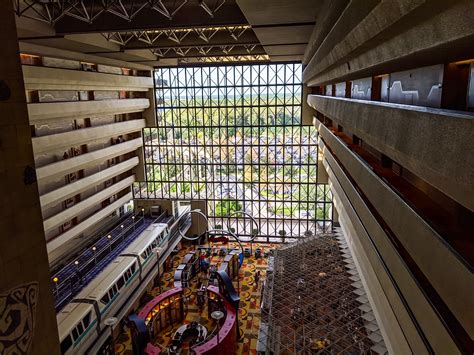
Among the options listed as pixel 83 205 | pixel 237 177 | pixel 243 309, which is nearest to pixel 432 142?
pixel 243 309

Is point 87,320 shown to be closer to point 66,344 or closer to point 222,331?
point 66,344

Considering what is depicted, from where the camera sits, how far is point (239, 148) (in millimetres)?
32719

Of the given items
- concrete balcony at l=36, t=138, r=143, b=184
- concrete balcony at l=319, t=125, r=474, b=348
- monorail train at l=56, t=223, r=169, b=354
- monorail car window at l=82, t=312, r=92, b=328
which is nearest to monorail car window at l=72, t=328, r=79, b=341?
monorail train at l=56, t=223, r=169, b=354

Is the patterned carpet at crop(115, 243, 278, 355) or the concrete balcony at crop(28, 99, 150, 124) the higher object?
the concrete balcony at crop(28, 99, 150, 124)

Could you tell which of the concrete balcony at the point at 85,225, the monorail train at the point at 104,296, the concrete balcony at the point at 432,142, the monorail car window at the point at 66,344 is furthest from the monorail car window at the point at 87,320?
the concrete balcony at the point at 432,142

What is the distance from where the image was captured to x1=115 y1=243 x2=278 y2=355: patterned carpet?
18.9 m

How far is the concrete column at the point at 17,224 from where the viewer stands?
688cm

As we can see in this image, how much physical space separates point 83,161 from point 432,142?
23.6 meters

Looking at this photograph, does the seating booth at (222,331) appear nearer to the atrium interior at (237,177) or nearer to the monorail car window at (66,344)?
the atrium interior at (237,177)

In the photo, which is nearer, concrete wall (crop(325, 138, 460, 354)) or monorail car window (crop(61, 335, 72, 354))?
concrete wall (crop(325, 138, 460, 354))

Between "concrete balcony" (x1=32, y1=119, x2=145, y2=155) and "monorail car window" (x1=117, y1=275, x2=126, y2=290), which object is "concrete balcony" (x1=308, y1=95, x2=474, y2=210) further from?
"concrete balcony" (x1=32, y1=119, x2=145, y2=155)

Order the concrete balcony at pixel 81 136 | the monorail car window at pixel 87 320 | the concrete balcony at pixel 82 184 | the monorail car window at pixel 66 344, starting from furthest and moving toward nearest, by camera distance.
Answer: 1. the concrete balcony at pixel 82 184
2. the concrete balcony at pixel 81 136
3. the monorail car window at pixel 87 320
4. the monorail car window at pixel 66 344

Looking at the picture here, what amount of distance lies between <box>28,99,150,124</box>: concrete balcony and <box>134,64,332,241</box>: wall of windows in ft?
13.7

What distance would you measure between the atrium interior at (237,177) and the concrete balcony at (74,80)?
135 mm
